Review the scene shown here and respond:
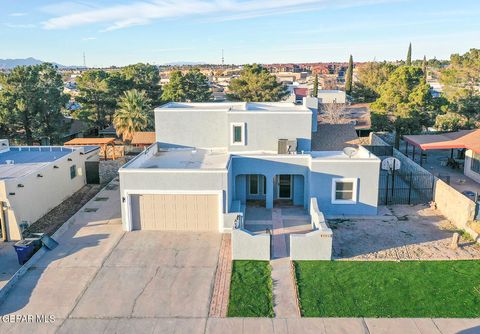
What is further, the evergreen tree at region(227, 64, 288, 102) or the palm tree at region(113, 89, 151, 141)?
the evergreen tree at region(227, 64, 288, 102)

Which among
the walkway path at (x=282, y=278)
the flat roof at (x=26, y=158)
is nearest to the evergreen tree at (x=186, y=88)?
the flat roof at (x=26, y=158)

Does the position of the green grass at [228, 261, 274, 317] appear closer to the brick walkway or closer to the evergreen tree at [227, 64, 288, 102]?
the brick walkway

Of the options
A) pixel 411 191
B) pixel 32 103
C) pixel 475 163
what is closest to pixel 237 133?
pixel 411 191

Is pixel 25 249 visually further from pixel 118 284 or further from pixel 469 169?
pixel 469 169

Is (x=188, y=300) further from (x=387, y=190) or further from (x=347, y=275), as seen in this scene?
(x=387, y=190)

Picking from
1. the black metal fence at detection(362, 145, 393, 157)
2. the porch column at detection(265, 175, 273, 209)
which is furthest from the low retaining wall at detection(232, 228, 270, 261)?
the black metal fence at detection(362, 145, 393, 157)

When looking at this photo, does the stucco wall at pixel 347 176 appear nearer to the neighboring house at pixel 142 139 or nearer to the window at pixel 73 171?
the window at pixel 73 171
